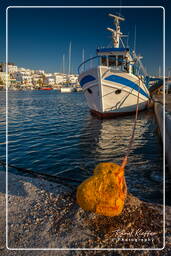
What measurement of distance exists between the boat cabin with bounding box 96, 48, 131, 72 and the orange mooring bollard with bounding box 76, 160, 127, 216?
46.8 ft

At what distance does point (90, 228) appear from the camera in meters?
2.99

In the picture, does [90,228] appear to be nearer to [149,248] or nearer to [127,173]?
[149,248]

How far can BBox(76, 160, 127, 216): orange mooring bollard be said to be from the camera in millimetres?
3141

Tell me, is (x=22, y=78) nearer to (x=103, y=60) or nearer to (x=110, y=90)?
(x=103, y=60)

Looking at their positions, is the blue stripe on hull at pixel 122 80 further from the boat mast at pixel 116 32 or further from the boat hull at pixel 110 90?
the boat mast at pixel 116 32

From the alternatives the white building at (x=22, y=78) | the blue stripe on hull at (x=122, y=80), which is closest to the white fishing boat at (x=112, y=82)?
the blue stripe on hull at (x=122, y=80)

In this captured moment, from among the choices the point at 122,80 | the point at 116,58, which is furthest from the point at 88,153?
the point at 116,58

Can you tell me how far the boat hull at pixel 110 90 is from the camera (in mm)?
15305

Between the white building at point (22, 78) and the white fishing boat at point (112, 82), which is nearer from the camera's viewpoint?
the white fishing boat at point (112, 82)

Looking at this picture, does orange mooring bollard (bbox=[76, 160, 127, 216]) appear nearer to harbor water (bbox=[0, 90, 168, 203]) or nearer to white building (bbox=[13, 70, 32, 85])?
harbor water (bbox=[0, 90, 168, 203])

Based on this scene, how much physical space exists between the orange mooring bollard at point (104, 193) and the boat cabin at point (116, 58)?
14260 mm

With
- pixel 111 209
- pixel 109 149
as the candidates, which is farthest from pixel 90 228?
pixel 109 149

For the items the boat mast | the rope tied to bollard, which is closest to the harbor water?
the rope tied to bollard

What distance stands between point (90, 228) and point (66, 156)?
510 cm
